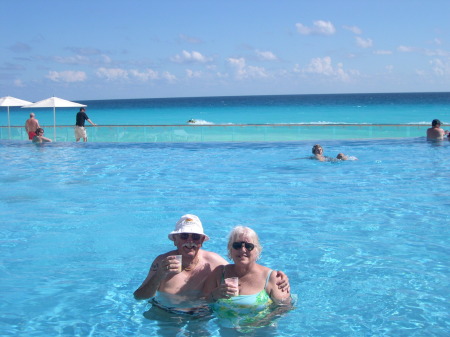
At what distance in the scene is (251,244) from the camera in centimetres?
394

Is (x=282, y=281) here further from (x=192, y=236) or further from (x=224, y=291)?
(x=192, y=236)

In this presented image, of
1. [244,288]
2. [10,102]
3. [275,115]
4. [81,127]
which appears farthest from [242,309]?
[275,115]

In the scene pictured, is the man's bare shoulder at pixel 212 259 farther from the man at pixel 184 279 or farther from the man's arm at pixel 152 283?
the man's arm at pixel 152 283

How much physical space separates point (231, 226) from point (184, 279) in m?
3.65

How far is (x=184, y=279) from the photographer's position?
14.3ft

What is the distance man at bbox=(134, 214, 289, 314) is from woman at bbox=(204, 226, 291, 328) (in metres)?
0.11

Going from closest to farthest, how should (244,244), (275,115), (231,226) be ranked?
(244,244) → (231,226) → (275,115)

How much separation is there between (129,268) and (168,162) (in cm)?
818

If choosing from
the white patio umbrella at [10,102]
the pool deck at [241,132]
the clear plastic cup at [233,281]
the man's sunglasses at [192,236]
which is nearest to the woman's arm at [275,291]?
the clear plastic cup at [233,281]

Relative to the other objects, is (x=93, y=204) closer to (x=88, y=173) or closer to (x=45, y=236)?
(x=45, y=236)

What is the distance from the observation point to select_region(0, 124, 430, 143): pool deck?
1886 cm

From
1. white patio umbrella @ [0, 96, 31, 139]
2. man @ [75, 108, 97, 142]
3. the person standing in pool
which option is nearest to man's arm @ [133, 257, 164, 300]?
the person standing in pool

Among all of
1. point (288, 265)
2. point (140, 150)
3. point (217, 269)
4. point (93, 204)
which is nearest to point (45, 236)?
point (93, 204)

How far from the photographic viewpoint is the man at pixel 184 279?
13.5 feet
